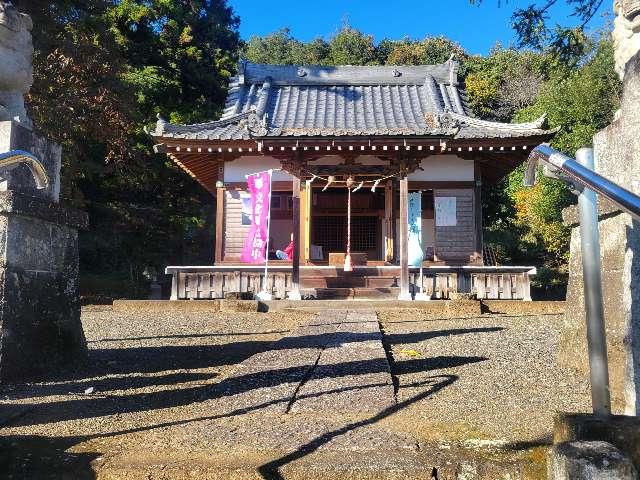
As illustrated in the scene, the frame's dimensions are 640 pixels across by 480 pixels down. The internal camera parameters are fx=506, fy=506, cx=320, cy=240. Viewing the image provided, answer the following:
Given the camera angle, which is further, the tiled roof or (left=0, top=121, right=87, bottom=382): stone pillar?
the tiled roof

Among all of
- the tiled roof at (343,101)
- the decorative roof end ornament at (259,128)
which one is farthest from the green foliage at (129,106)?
the decorative roof end ornament at (259,128)

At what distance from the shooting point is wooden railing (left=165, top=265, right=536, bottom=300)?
10672 millimetres

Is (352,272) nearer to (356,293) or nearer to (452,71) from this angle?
(356,293)

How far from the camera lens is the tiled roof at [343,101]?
39.4 feet

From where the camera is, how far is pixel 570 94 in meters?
18.4

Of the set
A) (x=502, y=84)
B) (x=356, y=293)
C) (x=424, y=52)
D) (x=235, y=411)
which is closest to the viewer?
(x=235, y=411)

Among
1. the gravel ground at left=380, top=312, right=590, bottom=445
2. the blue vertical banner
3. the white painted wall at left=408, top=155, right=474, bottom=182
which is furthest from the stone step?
the gravel ground at left=380, top=312, right=590, bottom=445

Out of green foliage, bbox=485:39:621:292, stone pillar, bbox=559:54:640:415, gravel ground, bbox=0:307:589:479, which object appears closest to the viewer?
gravel ground, bbox=0:307:589:479

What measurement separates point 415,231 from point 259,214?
3470 mm

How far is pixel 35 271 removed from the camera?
12.0 ft

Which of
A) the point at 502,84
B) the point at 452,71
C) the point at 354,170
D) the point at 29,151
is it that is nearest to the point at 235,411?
the point at 29,151

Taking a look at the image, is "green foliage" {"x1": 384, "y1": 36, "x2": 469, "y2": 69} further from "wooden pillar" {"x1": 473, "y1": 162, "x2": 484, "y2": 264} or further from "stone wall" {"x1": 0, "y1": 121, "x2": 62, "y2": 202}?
"stone wall" {"x1": 0, "y1": 121, "x2": 62, "y2": 202}

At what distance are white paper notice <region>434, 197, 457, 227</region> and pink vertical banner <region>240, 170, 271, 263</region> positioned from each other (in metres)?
4.17

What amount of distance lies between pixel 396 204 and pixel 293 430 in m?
11.2
